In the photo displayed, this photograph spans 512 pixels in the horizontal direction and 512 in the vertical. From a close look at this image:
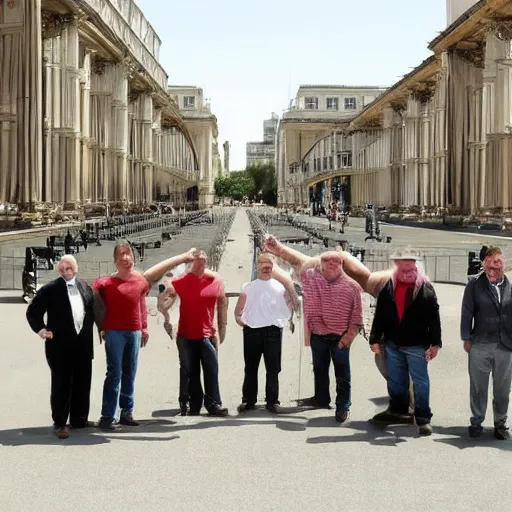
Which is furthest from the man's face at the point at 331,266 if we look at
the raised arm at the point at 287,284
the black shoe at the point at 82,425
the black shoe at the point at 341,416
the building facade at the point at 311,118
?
the building facade at the point at 311,118

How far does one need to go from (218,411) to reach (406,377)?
183cm

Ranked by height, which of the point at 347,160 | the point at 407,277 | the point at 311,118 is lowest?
the point at 407,277

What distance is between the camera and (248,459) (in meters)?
6.94

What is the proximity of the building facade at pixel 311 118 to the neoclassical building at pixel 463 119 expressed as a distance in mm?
64118

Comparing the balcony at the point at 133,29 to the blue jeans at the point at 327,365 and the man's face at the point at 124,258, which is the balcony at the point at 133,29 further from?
the blue jeans at the point at 327,365

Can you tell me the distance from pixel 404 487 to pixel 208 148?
144770mm

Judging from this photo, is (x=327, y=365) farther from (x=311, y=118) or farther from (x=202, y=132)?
(x=202, y=132)

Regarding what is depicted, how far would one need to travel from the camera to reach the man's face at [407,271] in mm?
8164

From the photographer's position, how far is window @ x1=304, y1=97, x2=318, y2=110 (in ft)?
500

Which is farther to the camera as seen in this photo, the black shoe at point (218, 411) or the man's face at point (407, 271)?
the black shoe at point (218, 411)

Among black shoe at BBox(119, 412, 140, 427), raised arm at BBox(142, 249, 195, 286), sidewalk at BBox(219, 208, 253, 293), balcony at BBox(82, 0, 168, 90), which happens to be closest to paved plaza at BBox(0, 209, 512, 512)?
black shoe at BBox(119, 412, 140, 427)

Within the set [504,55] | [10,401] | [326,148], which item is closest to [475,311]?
[10,401]

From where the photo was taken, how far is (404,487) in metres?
6.25

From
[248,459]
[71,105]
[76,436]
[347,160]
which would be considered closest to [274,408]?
[248,459]
